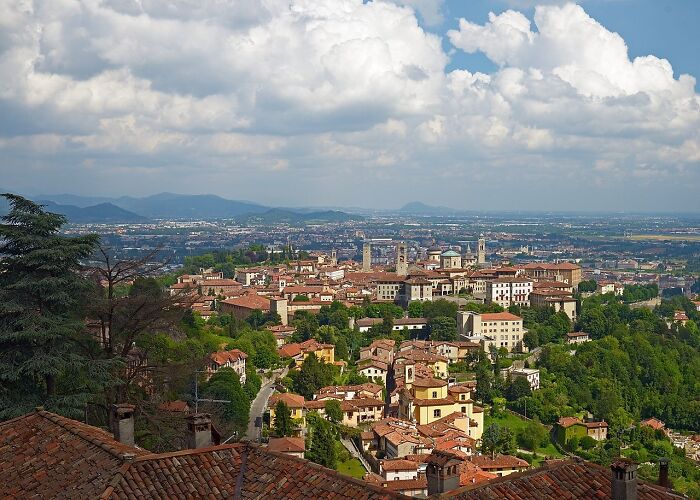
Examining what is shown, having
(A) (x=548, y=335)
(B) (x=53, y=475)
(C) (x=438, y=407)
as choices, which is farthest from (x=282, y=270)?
(B) (x=53, y=475)

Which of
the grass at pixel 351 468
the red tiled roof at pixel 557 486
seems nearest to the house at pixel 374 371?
the grass at pixel 351 468

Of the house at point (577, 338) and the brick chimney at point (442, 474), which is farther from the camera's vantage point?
the house at point (577, 338)

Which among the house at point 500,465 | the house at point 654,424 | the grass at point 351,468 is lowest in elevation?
the house at point 654,424

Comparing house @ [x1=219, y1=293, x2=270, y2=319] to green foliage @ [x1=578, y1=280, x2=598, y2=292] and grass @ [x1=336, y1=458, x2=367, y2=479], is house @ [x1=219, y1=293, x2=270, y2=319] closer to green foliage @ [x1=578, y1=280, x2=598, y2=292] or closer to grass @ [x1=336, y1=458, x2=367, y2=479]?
grass @ [x1=336, y1=458, x2=367, y2=479]

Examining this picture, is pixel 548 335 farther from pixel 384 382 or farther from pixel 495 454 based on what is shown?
pixel 495 454

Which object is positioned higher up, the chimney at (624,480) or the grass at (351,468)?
the chimney at (624,480)

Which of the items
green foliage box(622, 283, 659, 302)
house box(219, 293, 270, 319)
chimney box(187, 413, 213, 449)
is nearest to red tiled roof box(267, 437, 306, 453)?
chimney box(187, 413, 213, 449)

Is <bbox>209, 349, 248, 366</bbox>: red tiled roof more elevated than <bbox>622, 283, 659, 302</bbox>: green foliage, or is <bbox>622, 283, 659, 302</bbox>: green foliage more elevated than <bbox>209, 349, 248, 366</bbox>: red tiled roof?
<bbox>209, 349, 248, 366</bbox>: red tiled roof

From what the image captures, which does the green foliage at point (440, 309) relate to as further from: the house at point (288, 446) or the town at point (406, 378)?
the house at point (288, 446)
